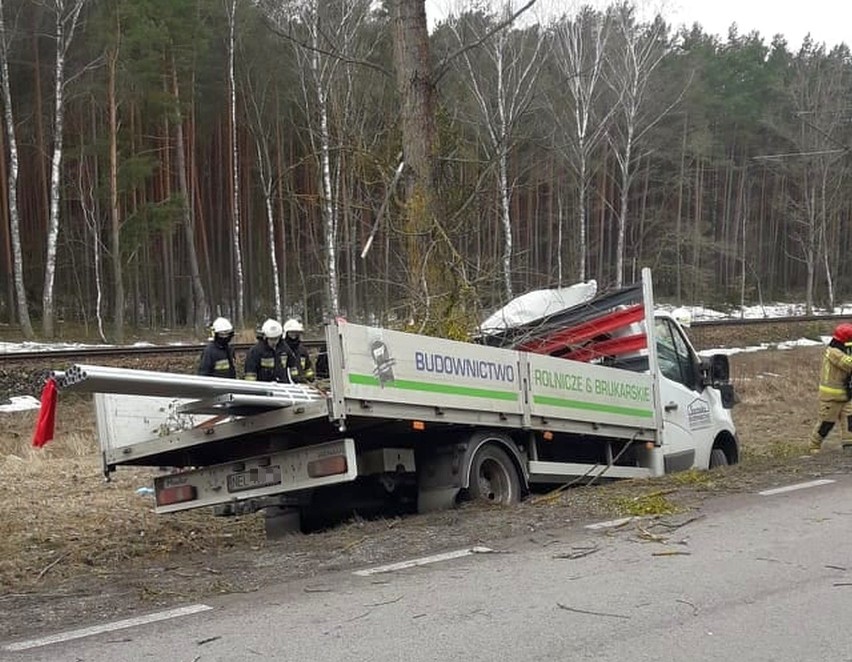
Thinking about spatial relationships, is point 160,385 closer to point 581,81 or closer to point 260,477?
point 260,477

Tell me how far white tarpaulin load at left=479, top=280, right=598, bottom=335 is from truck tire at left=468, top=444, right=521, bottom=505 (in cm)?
240

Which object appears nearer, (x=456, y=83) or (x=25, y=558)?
(x=25, y=558)

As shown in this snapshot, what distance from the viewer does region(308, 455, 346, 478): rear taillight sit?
6.48 m

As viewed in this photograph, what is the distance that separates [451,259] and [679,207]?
152 feet

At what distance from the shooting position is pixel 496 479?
777 cm

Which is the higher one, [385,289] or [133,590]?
[385,289]

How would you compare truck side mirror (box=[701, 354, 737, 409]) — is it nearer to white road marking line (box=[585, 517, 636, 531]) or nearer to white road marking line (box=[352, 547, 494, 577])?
white road marking line (box=[585, 517, 636, 531])

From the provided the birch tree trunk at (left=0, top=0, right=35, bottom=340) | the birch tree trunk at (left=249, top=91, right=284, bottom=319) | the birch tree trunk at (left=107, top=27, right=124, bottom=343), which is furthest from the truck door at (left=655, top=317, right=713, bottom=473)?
the birch tree trunk at (left=249, top=91, right=284, bottom=319)

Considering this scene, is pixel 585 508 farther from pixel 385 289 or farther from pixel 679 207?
pixel 679 207

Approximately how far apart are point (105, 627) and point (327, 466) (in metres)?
2.19

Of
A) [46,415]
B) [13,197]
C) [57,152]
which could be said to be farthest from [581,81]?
[46,415]

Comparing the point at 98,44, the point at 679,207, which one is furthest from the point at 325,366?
the point at 679,207

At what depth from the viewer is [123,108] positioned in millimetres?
32750

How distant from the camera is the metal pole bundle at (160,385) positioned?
5320mm
